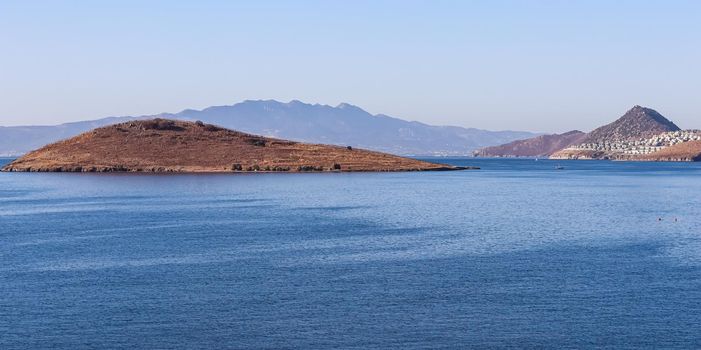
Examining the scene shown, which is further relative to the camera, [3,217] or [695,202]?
[695,202]

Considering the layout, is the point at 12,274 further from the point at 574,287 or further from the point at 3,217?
the point at 3,217

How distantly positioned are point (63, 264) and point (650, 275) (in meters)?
36.8

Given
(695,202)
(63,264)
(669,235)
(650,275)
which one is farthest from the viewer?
(695,202)

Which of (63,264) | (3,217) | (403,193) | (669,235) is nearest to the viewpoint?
(63,264)

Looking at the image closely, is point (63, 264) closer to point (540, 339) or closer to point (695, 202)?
point (540, 339)

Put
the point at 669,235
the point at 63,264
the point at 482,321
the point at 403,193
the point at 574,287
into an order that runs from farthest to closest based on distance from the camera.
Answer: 1. the point at 403,193
2. the point at 669,235
3. the point at 63,264
4. the point at 574,287
5. the point at 482,321

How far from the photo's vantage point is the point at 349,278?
171ft

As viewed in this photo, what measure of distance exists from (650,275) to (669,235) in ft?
79.9

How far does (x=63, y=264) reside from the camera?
5766 centimetres

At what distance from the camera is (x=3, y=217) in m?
94.1

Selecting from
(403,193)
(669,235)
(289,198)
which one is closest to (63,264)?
(669,235)

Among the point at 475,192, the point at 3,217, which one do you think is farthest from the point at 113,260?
the point at 475,192

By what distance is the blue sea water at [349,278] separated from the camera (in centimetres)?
3928

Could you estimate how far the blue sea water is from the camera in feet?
129
